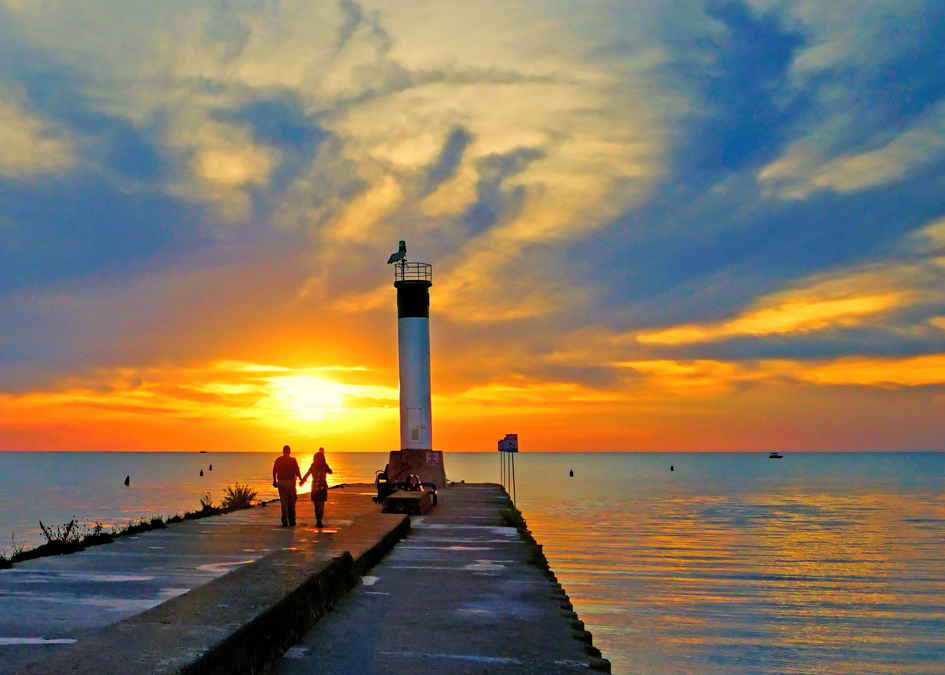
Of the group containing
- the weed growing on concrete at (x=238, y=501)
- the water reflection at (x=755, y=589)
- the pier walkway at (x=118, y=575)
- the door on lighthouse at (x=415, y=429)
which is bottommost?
the water reflection at (x=755, y=589)

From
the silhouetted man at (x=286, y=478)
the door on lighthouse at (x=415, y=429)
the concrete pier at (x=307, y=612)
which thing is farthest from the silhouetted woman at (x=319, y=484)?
the door on lighthouse at (x=415, y=429)

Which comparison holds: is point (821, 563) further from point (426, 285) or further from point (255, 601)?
point (255, 601)

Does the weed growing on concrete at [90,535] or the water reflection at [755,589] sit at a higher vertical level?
the weed growing on concrete at [90,535]

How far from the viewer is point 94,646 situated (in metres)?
6.54

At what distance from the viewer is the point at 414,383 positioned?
1395 inches

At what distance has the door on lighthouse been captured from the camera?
35.2 meters

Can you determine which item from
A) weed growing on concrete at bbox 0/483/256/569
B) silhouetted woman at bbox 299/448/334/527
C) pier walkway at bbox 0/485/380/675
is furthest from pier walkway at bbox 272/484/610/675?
weed growing on concrete at bbox 0/483/256/569

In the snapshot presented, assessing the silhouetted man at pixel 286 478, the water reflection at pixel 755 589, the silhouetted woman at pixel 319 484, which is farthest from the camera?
the silhouetted woman at pixel 319 484

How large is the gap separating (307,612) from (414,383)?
85.4 ft

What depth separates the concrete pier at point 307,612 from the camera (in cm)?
695

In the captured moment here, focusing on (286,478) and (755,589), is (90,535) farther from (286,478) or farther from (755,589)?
(755,589)

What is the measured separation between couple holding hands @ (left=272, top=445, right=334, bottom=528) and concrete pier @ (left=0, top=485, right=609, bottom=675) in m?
3.37

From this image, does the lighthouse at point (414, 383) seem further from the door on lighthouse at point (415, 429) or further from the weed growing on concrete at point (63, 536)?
the weed growing on concrete at point (63, 536)

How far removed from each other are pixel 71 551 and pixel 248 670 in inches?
449
